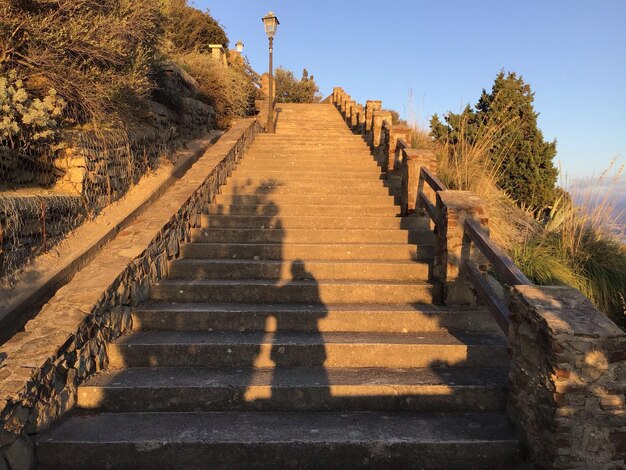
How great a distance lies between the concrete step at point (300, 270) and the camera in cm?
448

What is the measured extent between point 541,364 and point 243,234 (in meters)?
3.75

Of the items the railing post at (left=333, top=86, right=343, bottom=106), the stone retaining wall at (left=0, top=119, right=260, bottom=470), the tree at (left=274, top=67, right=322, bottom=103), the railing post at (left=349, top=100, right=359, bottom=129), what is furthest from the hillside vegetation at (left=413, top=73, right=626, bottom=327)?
the tree at (left=274, top=67, right=322, bottom=103)

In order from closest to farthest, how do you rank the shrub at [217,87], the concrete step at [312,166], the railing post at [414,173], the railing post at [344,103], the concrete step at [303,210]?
the railing post at [414,173] → the concrete step at [303,210] → the concrete step at [312,166] → the shrub at [217,87] → the railing post at [344,103]

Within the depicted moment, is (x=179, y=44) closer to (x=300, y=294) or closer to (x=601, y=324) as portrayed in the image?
(x=300, y=294)

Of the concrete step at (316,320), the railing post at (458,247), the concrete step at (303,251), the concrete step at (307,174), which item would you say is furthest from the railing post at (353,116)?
the concrete step at (316,320)

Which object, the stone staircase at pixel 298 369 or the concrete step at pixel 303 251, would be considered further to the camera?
the concrete step at pixel 303 251

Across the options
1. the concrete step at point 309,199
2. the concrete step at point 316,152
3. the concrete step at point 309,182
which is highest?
the concrete step at point 316,152

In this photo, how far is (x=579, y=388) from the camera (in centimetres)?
226

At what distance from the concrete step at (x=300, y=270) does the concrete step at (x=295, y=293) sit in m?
0.33

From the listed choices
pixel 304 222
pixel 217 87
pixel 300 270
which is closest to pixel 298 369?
pixel 300 270

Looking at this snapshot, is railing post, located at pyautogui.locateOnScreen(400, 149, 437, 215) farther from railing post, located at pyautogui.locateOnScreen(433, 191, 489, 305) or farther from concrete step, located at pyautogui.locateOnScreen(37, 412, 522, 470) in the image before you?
concrete step, located at pyautogui.locateOnScreen(37, 412, 522, 470)

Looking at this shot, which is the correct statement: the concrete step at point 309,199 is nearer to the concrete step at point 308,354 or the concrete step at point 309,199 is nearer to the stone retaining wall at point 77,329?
the stone retaining wall at point 77,329

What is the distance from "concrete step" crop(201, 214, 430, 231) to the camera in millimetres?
5621

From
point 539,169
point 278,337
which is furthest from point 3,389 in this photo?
point 539,169
